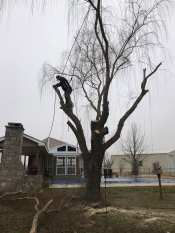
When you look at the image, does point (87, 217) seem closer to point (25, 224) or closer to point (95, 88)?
point (25, 224)

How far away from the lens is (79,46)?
6676mm

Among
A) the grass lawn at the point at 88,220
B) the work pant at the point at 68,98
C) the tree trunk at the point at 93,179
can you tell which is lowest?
the grass lawn at the point at 88,220

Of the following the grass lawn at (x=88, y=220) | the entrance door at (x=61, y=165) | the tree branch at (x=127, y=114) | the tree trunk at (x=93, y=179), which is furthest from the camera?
the entrance door at (x=61, y=165)

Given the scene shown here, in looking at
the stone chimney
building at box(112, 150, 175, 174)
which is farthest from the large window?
building at box(112, 150, 175, 174)

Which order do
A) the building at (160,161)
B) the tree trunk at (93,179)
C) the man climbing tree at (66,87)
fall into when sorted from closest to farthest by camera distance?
the tree trunk at (93,179) < the man climbing tree at (66,87) < the building at (160,161)

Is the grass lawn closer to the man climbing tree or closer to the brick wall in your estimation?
the brick wall

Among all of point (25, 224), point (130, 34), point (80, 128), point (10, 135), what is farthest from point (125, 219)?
point (10, 135)

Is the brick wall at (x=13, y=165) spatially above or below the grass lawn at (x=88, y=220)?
above

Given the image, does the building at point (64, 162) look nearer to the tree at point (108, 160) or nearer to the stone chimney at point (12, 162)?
the stone chimney at point (12, 162)

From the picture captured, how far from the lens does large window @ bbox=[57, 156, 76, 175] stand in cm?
1892

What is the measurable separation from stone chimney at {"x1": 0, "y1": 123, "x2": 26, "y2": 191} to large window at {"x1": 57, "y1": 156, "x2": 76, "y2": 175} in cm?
1091

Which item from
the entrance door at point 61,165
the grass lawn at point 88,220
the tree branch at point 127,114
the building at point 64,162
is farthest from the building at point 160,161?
the grass lawn at point 88,220

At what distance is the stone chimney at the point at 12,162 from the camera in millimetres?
8062

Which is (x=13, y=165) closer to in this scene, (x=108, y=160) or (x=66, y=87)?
(x=66, y=87)
